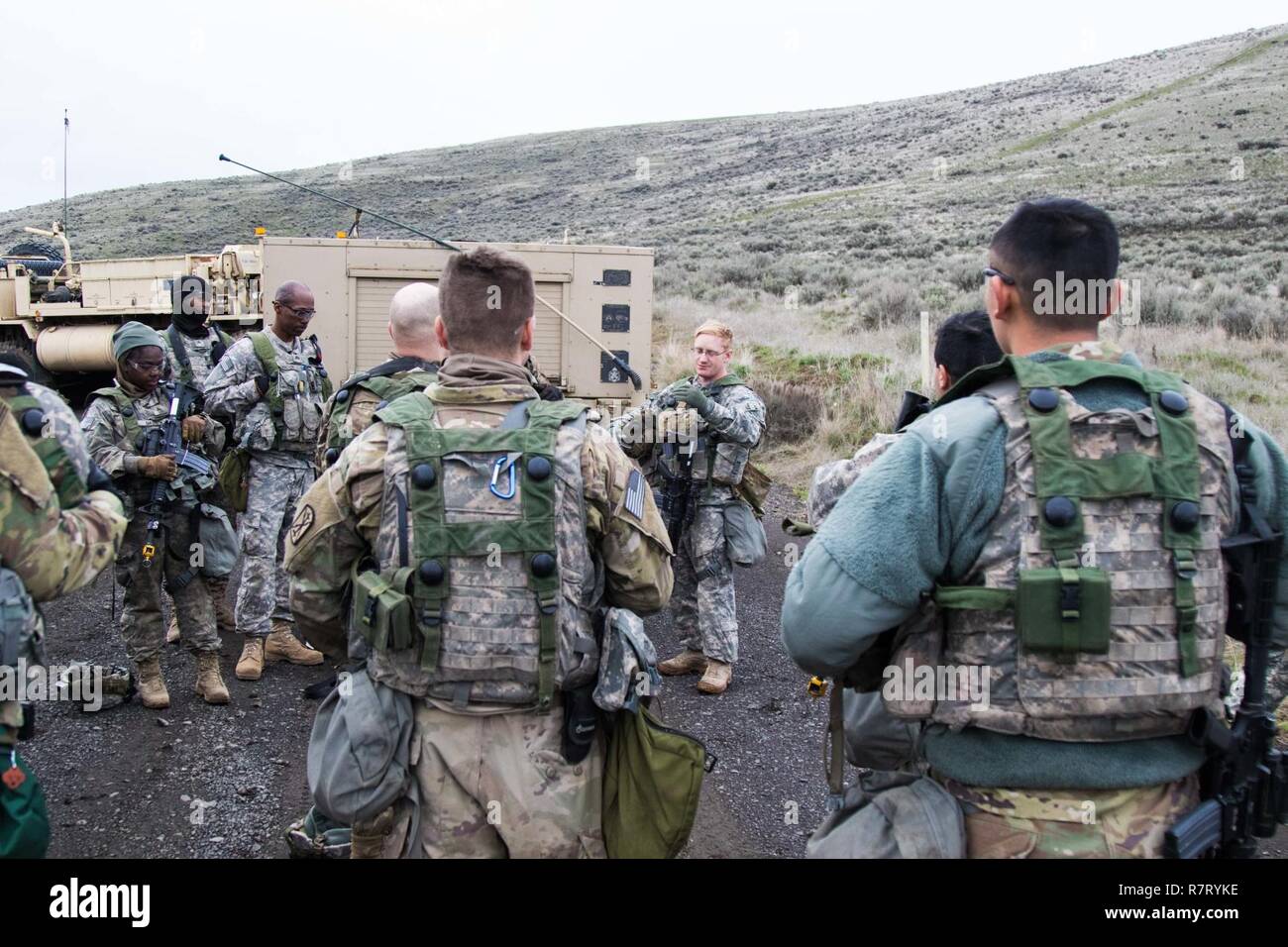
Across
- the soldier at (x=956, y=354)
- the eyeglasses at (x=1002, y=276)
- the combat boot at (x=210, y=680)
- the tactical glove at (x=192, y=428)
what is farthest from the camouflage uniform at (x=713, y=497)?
the eyeglasses at (x=1002, y=276)

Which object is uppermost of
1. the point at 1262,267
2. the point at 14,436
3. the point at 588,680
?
the point at 1262,267

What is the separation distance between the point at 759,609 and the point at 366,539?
470 cm

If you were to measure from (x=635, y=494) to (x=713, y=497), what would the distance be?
3.14 m

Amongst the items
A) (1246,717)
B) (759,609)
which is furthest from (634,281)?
(1246,717)

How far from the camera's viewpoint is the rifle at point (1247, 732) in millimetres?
2002

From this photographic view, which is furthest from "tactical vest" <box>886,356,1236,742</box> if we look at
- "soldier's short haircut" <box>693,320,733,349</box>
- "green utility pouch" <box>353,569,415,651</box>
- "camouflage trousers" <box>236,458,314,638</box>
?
"camouflage trousers" <box>236,458,314,638</box>

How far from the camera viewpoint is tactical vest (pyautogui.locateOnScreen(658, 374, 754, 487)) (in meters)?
5.60

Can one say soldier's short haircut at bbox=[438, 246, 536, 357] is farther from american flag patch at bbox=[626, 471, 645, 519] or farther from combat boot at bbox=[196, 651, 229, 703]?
combat boot at bbox=[196, 651, 229, 703]

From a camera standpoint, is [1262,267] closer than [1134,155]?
Yes

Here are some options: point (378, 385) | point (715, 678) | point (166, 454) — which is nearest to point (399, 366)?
point (378, 385)

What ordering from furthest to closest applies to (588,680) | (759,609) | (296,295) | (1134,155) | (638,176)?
(638,176) < (1134,155) < (759,609) < (296,295) < (588,680)

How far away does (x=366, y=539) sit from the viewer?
2.54 metres

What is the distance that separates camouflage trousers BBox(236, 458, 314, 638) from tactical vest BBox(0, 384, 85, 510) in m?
3.11
